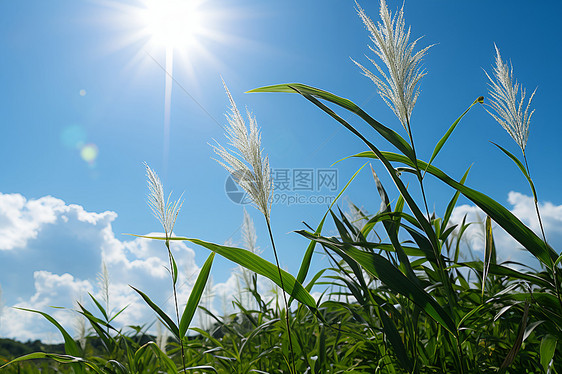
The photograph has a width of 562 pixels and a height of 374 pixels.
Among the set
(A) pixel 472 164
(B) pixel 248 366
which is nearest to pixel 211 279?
(B) pixel 248 366

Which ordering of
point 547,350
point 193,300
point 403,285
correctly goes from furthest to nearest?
point 193,300 < point 547,350 < point 403,285

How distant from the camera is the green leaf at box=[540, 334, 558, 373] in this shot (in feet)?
3.49

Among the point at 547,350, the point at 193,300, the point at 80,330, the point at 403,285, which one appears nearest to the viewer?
the point at 403,285

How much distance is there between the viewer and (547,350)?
1.08 m

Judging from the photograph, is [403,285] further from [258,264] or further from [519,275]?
[519,275]

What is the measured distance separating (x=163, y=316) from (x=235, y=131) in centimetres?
69

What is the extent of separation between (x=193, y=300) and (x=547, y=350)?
115cm

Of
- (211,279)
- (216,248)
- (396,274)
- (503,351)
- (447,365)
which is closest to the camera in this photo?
(396,274)

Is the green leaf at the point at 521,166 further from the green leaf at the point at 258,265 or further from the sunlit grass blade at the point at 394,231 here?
the green leaf at the point at 258,265

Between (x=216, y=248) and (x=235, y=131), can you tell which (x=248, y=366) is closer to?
(x=216, y=248)

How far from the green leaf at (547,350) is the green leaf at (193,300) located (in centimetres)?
110

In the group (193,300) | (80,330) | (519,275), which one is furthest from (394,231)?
(80,330)

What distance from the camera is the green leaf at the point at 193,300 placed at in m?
1.20

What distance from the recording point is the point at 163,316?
120cm
